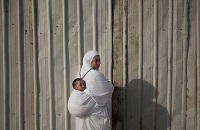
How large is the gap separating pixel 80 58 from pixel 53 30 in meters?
0.52

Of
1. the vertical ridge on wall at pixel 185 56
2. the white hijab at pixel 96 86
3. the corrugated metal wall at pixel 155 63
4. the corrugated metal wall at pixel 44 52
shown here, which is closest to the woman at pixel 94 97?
the white hijab at pixel 96 86

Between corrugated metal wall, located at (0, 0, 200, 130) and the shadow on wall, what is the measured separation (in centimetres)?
1

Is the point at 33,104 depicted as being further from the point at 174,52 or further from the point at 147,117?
the point at 174,52

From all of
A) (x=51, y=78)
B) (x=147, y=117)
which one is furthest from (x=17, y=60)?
(x=147, y=117)

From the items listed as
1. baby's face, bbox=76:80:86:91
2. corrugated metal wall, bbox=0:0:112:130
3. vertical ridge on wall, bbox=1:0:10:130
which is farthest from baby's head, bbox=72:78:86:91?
vertical ridge on wall, bbox=1:0:10:130

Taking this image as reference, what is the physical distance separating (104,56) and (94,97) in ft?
2.30

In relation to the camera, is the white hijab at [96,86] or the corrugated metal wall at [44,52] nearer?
the white hijab at [96,86]

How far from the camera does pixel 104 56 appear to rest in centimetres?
396

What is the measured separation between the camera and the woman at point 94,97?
3.49m

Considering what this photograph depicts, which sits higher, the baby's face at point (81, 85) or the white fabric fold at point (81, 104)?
the baby's face at point (81, 85)

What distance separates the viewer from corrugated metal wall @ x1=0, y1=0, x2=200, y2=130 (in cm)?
389

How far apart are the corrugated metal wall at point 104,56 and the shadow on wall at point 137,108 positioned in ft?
0.05

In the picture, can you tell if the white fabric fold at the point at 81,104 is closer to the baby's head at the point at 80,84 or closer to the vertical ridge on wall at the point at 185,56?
the baby's head at the point at 80,84

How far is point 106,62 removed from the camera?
3.97 m
